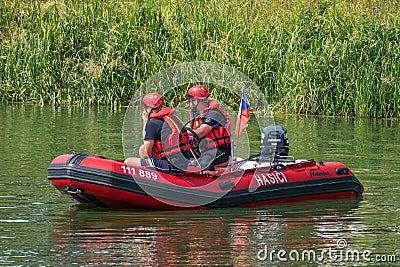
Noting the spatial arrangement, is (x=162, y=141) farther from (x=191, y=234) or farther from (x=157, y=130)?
(x=191, y=234)

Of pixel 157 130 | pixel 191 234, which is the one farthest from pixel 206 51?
pixel 191 234

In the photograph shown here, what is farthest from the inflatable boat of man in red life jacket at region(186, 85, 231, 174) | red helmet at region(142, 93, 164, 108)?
red helmet at region(142, 93, 164, 108)

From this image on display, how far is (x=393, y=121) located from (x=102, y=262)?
39.4 feet

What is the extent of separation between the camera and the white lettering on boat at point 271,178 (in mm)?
11094

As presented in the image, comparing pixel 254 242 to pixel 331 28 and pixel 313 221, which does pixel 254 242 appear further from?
pixel 331 28

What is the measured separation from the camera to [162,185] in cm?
1045

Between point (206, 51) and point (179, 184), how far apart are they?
9.83 metres

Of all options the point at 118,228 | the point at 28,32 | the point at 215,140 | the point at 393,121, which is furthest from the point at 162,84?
the point at 118,228

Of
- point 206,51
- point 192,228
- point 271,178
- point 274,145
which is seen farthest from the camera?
point 206,51

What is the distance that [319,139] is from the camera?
16.6 m

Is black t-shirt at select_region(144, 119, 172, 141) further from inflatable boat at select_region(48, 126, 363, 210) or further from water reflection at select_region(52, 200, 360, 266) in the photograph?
water reflection at select_region(52, 200, 360, 266)

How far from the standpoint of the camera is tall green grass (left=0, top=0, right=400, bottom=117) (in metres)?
19.4

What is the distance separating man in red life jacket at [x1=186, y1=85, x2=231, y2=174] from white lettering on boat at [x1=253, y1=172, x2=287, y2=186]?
0.49m

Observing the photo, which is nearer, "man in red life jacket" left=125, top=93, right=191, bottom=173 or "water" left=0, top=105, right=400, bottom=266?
"water" left=0, top=105, right=400, bottom=266
